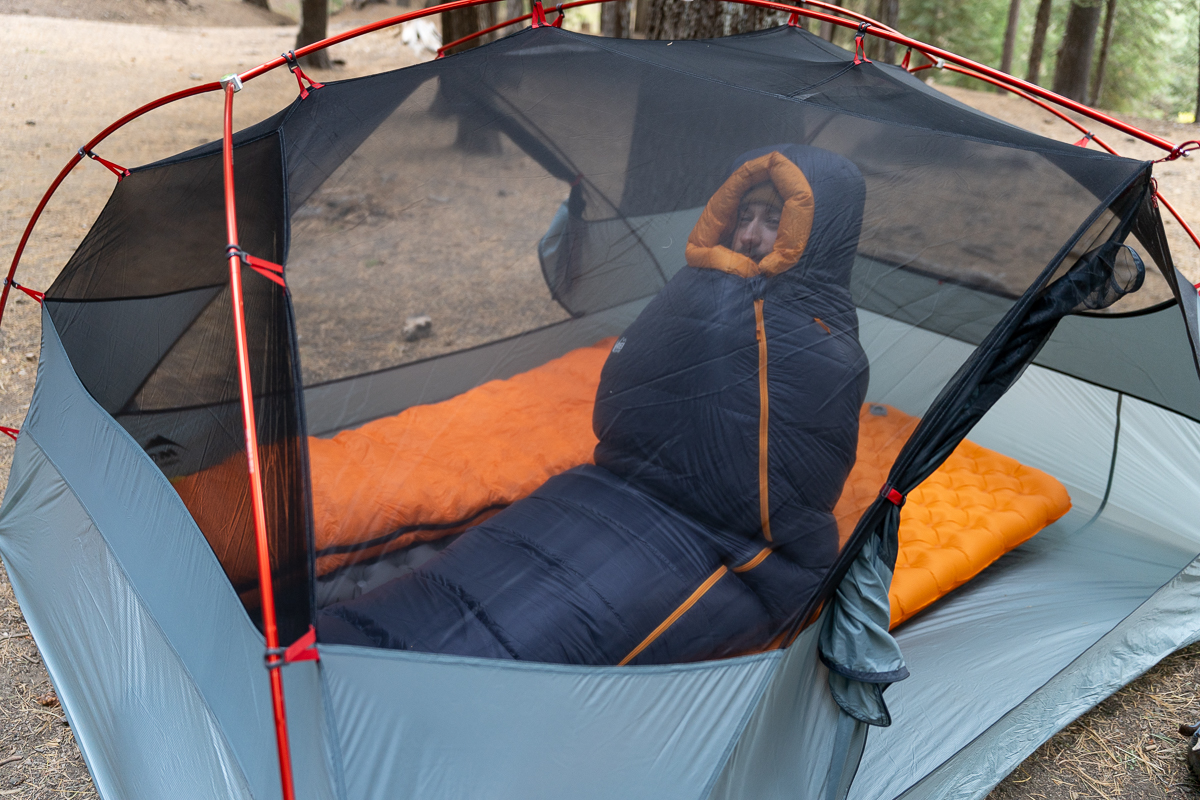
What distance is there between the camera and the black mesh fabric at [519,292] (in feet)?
4.97

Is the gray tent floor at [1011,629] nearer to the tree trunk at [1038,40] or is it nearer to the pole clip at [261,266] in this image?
the pole clip at [261,266]

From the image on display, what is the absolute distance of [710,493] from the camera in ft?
5.42

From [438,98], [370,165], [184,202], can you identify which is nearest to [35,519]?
[184,202]

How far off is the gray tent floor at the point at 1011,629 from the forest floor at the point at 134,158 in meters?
0.13

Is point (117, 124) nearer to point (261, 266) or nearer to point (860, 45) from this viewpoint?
point (261, 266)

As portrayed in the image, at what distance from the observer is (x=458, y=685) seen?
1304 mm

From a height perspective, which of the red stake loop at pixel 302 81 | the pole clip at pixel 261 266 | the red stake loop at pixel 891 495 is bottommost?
the red stake loop at pixel 891 495

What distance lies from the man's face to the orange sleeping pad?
39 cm

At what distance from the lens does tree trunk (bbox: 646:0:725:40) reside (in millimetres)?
3842

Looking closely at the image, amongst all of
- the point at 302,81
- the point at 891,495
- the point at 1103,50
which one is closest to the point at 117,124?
the point at 302,81

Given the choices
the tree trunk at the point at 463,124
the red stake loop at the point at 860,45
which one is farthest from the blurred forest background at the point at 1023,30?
the tree trunk at the point at 463,124

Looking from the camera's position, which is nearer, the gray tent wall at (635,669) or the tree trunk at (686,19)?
the gray tent wall at (635,669)

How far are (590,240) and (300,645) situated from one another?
134cm

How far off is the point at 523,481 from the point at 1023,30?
16858mm
